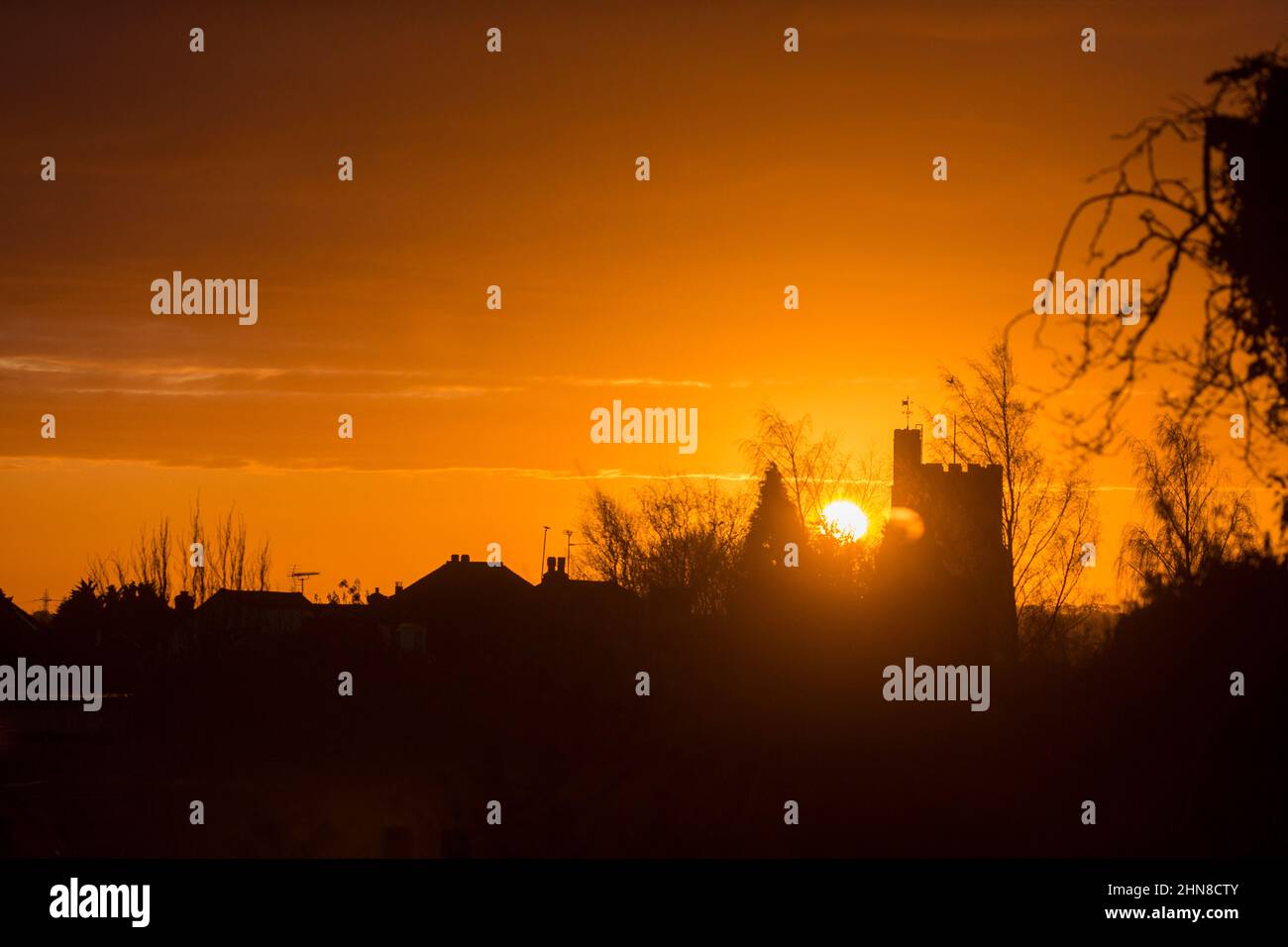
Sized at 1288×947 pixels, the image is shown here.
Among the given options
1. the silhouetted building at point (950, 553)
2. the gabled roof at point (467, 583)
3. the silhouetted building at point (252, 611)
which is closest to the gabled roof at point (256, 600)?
the silhouetted building at point (252, 611)

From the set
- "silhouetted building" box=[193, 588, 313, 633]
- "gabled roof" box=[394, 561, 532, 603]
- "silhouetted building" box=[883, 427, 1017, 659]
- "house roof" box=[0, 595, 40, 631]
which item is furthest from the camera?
"gabled roof" box=[394, 561, 532, 603]

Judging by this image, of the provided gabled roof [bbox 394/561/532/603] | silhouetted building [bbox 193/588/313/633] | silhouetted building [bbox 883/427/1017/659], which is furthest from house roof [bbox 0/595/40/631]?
silhouetted building [bbox 883/427/1017/659]

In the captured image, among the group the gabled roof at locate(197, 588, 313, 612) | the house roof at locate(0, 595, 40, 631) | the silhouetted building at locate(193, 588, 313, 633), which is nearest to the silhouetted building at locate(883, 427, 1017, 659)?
the silhouetted building at locate(193, 588, 313, 633)

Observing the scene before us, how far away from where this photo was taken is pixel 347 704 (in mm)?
29906

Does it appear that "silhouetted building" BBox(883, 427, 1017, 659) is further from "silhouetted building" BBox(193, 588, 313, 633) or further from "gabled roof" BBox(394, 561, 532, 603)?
"gabled roof" BBox(394, 561, 532, 603)

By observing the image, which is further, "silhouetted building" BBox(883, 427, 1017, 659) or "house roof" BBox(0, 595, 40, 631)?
"house roof" BBox(0, 595, 40, 631)

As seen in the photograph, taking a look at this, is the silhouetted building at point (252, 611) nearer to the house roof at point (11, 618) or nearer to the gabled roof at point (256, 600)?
the gabled roof at point (256, 600)

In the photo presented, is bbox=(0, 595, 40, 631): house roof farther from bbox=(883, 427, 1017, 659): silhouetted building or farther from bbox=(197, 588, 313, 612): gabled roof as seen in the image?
bbox=(883, 427, 1017, 659): silhouetted building

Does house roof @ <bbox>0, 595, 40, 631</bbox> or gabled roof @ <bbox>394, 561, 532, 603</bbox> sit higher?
gabled roof @ <bbox>394, 561, 532, 603</bbox>

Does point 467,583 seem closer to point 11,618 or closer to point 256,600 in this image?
point 256,600

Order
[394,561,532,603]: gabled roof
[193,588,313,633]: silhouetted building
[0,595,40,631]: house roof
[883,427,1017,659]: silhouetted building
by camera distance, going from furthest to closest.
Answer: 1. [394,561,532,603]: gabled roof
2. [0,595,40,631]: house roof
3. [193,588,313,633]: silhouetted building
4. [883,427,1017,659]: silhouetted building
